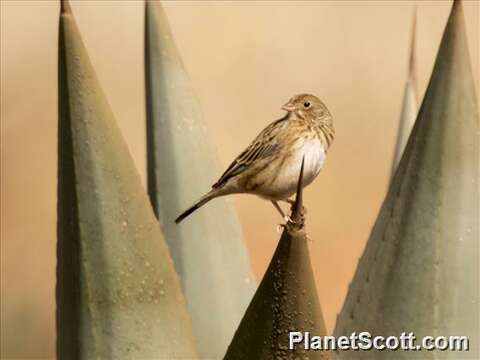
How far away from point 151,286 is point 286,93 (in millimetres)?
5888

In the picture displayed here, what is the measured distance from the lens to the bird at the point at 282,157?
5.06 m

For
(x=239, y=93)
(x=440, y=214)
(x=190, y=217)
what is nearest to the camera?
(x=440, y=214)

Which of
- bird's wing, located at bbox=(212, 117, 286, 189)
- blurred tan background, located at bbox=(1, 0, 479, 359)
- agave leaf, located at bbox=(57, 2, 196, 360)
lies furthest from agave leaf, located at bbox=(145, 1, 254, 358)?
blurred tan background, located at bbox=(1, 0, 479, 359)

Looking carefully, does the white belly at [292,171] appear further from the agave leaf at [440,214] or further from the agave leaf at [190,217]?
the agave leaf at [440,214]

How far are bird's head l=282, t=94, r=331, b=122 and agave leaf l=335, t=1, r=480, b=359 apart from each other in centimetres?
206

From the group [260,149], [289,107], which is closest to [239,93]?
[289,107]

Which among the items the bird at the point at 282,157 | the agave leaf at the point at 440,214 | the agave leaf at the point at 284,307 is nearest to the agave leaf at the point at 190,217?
the bird at the point at 282,157

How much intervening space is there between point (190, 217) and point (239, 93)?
4.80 meters

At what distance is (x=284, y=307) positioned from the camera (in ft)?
8.69

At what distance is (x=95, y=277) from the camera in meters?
3.08

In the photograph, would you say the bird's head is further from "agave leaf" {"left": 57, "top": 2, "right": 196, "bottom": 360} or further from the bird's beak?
"agave leaf" {"left": 57, "top": 2, "right": 196, "bottom": 360}

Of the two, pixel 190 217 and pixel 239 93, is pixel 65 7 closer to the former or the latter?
pixel 190 217

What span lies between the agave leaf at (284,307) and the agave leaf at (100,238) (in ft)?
1.40

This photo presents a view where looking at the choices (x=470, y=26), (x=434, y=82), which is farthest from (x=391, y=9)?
(x=434, y=82)
